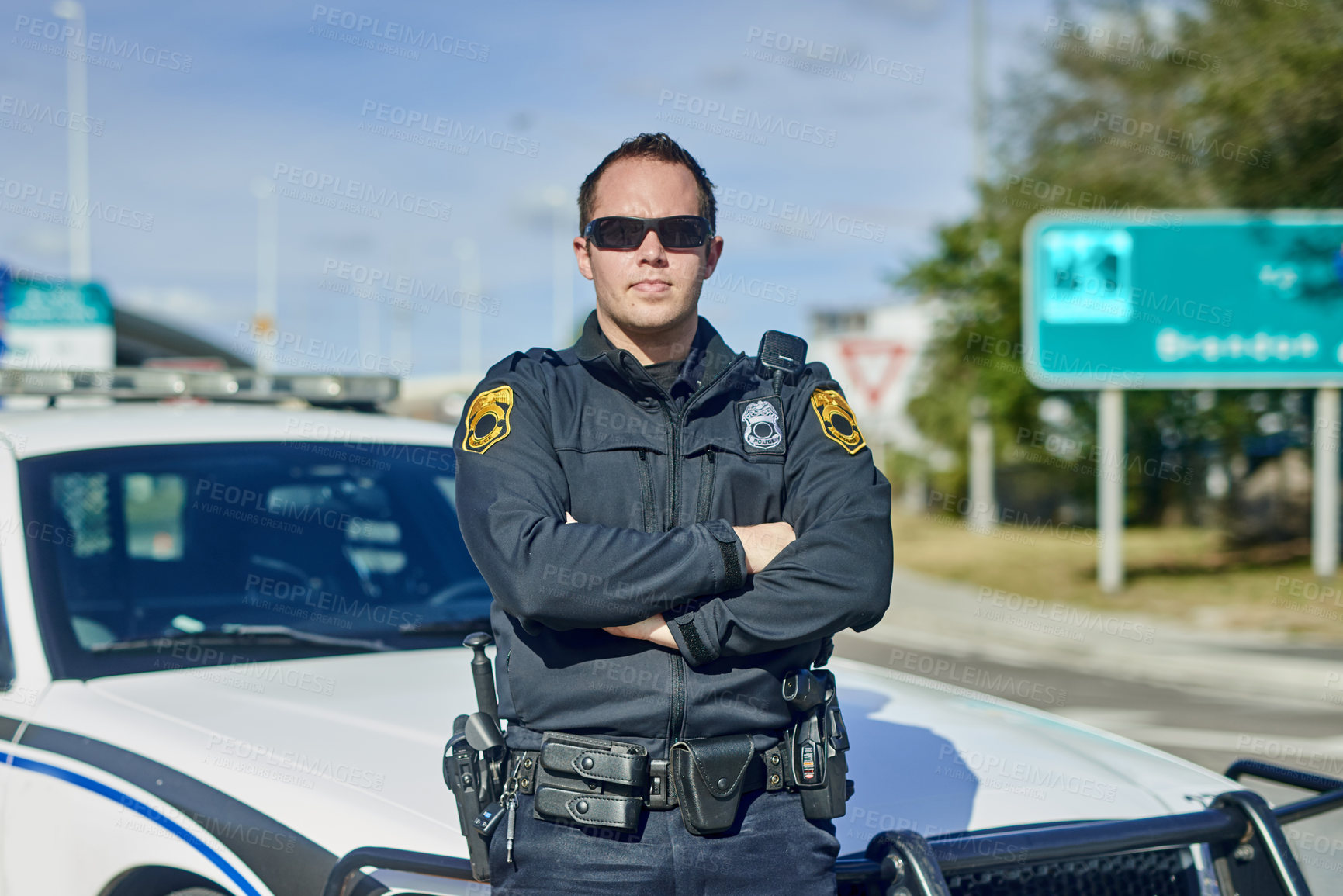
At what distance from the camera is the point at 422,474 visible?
372 centimetres

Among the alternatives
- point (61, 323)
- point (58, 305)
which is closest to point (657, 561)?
point (61, 323)

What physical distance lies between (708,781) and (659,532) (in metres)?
0.39

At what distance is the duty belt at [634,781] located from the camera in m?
1.83

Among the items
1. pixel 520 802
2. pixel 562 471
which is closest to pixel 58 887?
pixel 520 802

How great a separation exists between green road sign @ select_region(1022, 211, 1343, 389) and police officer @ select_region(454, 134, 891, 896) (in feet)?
39.6

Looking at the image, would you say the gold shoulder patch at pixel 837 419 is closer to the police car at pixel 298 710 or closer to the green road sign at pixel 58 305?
the police car at pixel 298 710

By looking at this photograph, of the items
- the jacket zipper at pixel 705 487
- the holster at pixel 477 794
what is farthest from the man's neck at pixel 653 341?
the holster at pixel 477 794

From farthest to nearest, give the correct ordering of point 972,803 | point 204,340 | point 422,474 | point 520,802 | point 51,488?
point 204,340 → point 422,474 → point 51,488 → point 972,803 → point 520,802

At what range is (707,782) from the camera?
1846 millimetres

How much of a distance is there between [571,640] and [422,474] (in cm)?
185

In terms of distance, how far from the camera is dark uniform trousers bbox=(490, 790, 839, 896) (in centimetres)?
185

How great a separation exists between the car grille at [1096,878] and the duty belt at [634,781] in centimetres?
48

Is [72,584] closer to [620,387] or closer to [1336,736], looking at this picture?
[620,387]

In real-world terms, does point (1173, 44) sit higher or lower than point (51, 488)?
higher
